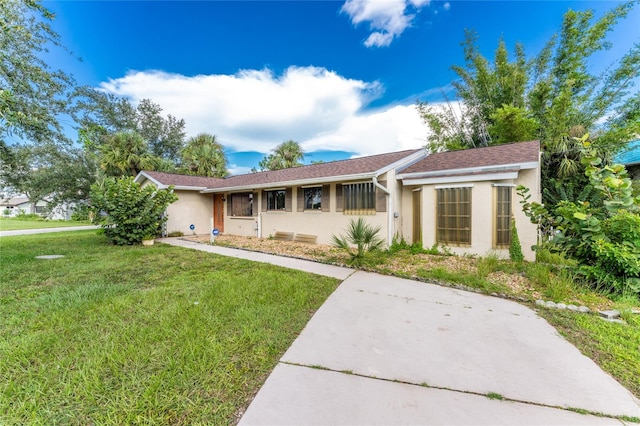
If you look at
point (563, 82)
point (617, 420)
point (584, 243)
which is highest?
point (563, 82)

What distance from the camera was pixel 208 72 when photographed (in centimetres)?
1212

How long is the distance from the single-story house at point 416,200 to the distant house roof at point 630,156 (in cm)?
652

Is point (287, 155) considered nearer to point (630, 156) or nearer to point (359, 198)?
point (359, 198)

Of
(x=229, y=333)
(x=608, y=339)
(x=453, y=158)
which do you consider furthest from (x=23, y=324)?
(x=453, y=158)

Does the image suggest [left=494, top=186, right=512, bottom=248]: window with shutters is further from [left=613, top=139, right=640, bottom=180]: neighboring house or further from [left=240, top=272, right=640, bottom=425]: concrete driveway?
[left=613, top=139, right=640, bottom=180]: neighboring house

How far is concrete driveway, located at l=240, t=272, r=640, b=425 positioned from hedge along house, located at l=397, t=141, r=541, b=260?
12.9ft

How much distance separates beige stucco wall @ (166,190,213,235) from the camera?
12617 mm

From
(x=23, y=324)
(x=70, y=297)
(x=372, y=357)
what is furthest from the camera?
(x=70, y=297)

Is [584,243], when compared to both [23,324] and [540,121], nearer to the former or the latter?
[23,324]

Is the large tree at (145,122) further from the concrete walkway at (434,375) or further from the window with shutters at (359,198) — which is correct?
the concrete walkway at (434,375)

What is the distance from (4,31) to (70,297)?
6.07m

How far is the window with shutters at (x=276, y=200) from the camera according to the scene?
1104 cm

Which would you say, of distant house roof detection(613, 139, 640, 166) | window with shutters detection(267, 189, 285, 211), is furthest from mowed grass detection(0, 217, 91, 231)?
distant house roof detection(613, 139, 640, 166)

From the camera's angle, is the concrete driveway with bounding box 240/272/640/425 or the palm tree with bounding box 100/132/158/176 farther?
the palm tree with bounding box 100/132/158/176
